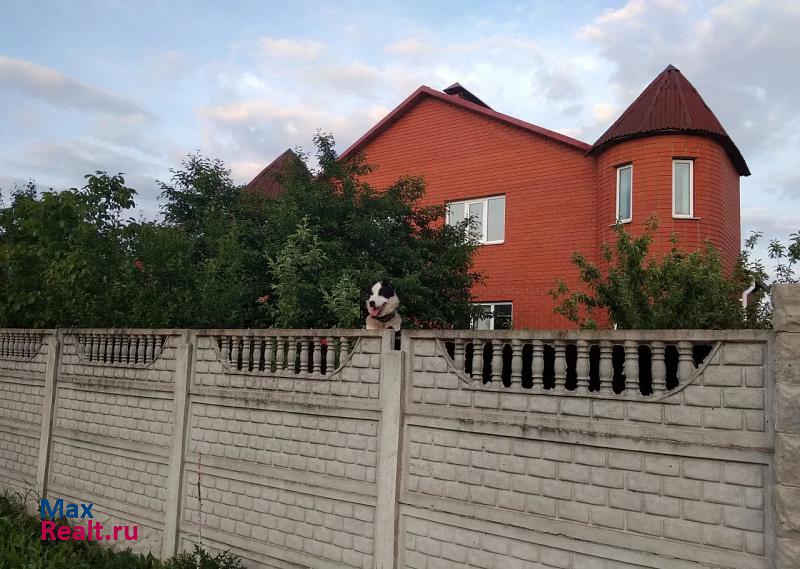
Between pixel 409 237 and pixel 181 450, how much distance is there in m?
4.01

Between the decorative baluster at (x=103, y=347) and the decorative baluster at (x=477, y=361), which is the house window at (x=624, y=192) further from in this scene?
the decorative baluster at (x=103, y=347)

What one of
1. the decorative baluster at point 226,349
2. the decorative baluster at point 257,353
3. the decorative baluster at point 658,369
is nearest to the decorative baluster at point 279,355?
the decorative baluster at point 257,353

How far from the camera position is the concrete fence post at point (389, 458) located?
15.0 ft

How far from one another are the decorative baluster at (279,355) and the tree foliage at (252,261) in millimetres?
1172

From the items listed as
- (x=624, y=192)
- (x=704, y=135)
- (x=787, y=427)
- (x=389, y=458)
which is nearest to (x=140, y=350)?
(x=389, y=458)

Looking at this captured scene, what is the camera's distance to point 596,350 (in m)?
4.24

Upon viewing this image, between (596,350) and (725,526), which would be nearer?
(725,526)

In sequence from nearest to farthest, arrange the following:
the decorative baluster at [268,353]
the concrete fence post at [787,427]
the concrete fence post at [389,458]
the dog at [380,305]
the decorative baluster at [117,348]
Result: the concrete fence post at [787,427]
the concrete fence post at [389,458]
the decorative baluster at [268,353]
the dog at [380,305]
the decorative baluster at [117,348]

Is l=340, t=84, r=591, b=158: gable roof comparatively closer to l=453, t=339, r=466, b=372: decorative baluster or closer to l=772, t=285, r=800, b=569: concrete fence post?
l=453, t=339, r=466, b=372: decorative baluster

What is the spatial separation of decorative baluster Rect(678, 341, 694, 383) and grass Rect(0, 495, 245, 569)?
384 cm

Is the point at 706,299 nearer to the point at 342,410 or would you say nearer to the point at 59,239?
the point at 342,410

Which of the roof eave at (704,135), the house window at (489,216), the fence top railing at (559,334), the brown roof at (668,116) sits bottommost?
the fence top railing at (559,334)

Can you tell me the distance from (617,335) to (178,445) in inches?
169

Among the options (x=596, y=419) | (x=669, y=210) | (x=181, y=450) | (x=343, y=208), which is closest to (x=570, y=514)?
(x=596, y=419)
